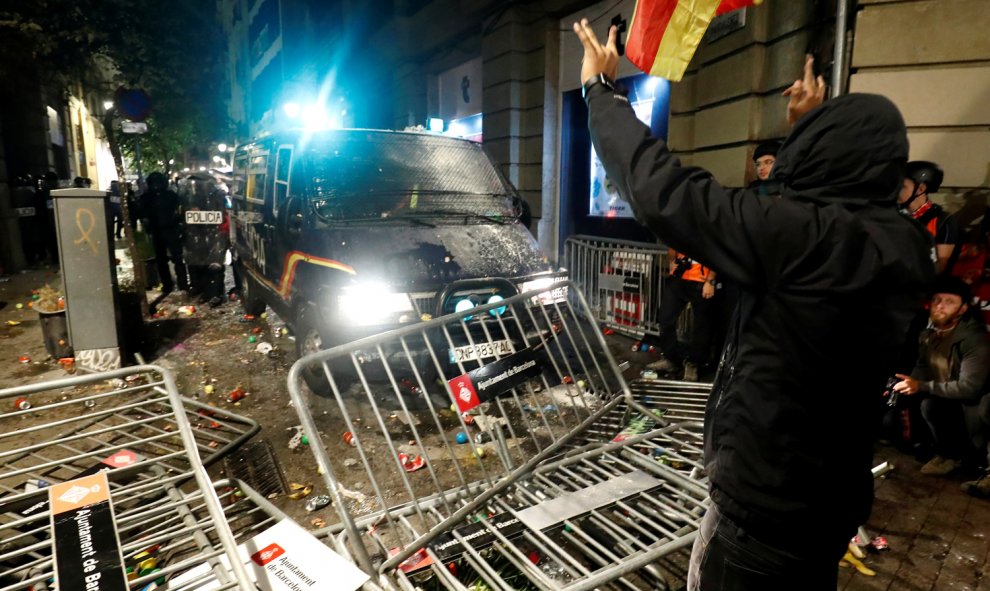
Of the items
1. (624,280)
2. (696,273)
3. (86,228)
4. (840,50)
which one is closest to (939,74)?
(840,50)

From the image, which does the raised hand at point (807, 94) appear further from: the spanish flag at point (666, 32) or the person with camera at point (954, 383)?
the person with camera at point (954, 383)

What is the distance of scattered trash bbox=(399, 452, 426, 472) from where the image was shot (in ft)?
13.8

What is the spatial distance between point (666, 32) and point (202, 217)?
27.2 ft

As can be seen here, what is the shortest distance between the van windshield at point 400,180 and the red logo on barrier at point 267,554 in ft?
11.7

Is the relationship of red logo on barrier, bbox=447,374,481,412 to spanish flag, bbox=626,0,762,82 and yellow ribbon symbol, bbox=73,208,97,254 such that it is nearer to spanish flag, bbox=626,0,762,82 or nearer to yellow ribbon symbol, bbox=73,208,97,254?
spanish flag, bbox=626,0,762,82

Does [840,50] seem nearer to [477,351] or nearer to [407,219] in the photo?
[407,219]

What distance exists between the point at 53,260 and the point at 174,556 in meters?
15.2

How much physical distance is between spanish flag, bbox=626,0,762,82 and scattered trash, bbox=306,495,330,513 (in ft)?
10.6

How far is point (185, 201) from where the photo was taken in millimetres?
9742

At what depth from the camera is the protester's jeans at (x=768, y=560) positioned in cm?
159

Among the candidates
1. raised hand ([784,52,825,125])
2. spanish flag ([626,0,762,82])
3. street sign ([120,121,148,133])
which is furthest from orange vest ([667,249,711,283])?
street sign ([120,121,148,133])

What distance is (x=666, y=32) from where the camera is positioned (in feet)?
8.95

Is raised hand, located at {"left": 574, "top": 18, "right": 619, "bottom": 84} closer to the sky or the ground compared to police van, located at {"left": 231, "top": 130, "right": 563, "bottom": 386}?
closer to the sky

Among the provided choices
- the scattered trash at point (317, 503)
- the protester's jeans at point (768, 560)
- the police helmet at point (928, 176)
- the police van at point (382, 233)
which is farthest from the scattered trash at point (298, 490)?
the police helmet at point (928, 176)
